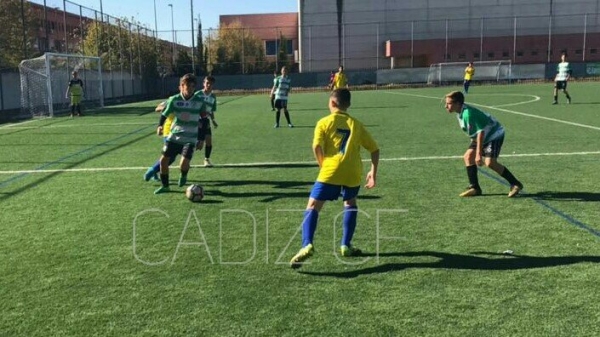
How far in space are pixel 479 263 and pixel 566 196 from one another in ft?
9.72

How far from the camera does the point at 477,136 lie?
6871 millimetres

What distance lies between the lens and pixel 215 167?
33.3 ft

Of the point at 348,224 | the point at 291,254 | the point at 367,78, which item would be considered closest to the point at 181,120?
the point at 291,254

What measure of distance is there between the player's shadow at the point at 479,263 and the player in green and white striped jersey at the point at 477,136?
7.10ft

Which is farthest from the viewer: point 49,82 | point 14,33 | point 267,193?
point 14,33

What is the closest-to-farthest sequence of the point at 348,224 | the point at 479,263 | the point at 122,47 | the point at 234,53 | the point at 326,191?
the point at 479,263 → the point at 326,191 → the point at 348,224 → the point at 122,47 → the point at 234,53

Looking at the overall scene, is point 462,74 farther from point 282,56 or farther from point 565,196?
point 565,196

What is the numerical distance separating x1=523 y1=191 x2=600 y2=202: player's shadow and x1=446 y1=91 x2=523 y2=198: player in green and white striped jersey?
10.2 inches

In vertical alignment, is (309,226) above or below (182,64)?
below

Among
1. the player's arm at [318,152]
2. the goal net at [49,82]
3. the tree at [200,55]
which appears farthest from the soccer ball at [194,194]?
the tree at [200,55]

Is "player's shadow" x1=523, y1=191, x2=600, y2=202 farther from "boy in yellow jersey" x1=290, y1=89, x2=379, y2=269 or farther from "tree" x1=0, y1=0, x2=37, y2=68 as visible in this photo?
"tree" x1=0, y1=0, x2=37, y2=68

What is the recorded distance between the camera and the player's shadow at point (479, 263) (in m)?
4.56

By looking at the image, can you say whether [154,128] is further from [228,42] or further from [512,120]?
[228,42]

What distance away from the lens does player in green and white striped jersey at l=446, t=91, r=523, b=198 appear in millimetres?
6836
